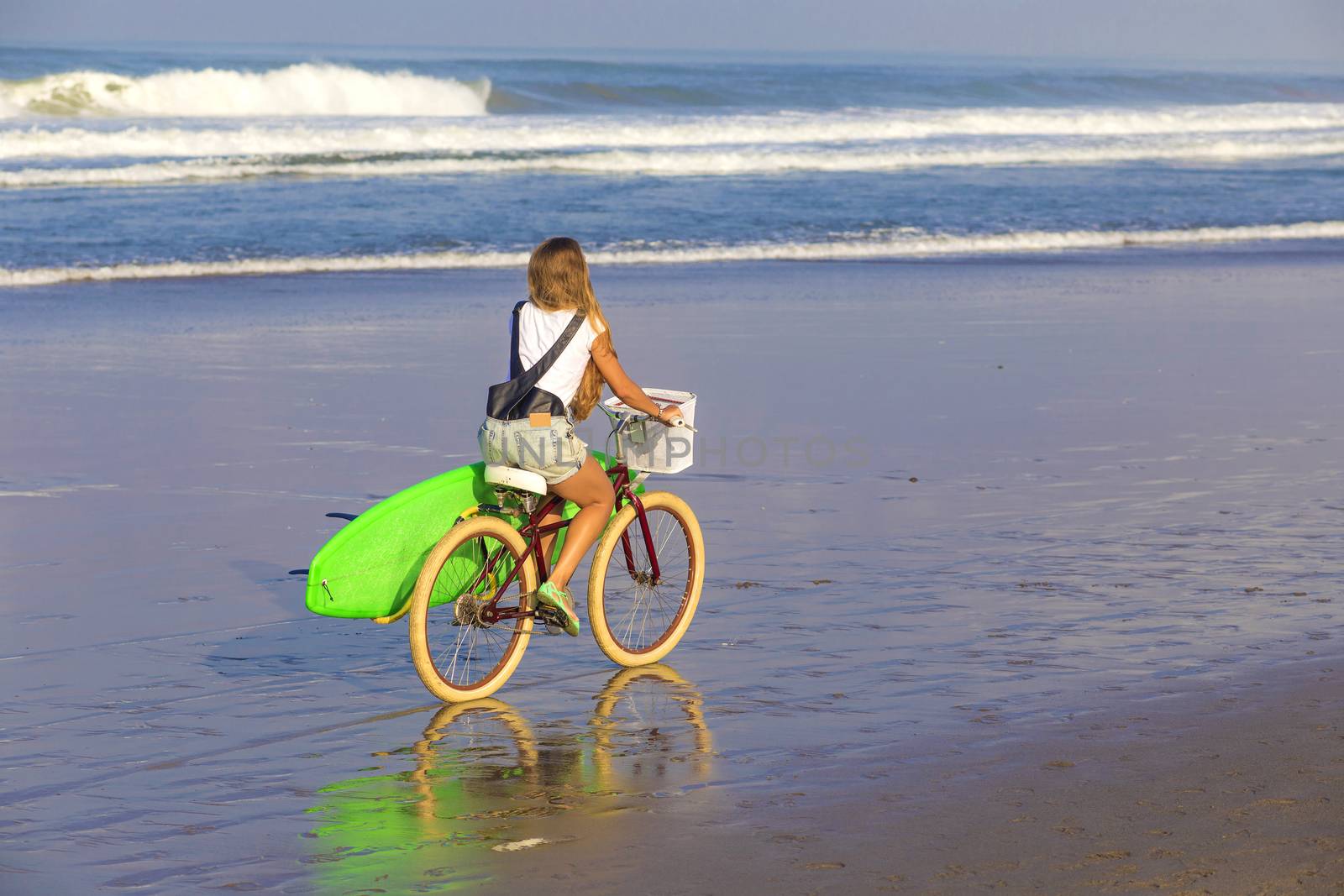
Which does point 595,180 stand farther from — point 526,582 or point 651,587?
point 526,582

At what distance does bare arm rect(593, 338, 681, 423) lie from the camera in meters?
5.34

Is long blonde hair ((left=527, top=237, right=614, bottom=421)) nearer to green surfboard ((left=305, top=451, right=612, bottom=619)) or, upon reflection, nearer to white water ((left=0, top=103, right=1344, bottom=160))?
green surfboard ((left=305, top=451, right=612, bottom=619))

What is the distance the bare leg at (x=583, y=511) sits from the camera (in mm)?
5508

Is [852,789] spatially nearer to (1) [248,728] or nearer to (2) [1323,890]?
(2) [1323,890]

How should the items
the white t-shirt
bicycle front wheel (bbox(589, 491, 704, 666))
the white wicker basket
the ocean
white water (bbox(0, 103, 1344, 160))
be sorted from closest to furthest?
the white t-shirt → the white wicker basket → bicycle front wheel (bbox(589, 491, 704, 666)) → the ocean → white water (bbox(0, 103, 1344, 160))

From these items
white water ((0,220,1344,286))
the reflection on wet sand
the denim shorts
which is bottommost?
the reflection on wet sand

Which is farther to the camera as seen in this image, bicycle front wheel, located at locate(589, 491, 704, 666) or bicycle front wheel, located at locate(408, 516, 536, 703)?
bicycle front wheel, located at locate(589, 491, 704, 666)

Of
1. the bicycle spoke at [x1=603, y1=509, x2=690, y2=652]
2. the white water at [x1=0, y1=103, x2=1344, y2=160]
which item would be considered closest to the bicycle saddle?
the bicycle spoke at [x1=603, y1=509, x2=690, y2=652]

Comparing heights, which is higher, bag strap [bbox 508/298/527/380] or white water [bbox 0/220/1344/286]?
white water [bbox 0/220/1344/286]

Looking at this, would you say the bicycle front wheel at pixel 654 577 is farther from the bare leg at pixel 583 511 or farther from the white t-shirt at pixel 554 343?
the white t-shirt at pixel 554 343

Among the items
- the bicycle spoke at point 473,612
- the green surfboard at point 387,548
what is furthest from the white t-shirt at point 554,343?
the bicycle spoke at point 473,612

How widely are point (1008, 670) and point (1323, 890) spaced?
186 cm

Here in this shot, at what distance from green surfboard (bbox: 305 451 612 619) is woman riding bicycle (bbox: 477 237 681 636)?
192 millimetres

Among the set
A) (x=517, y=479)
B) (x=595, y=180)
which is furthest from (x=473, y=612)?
(x=595, y=180)
